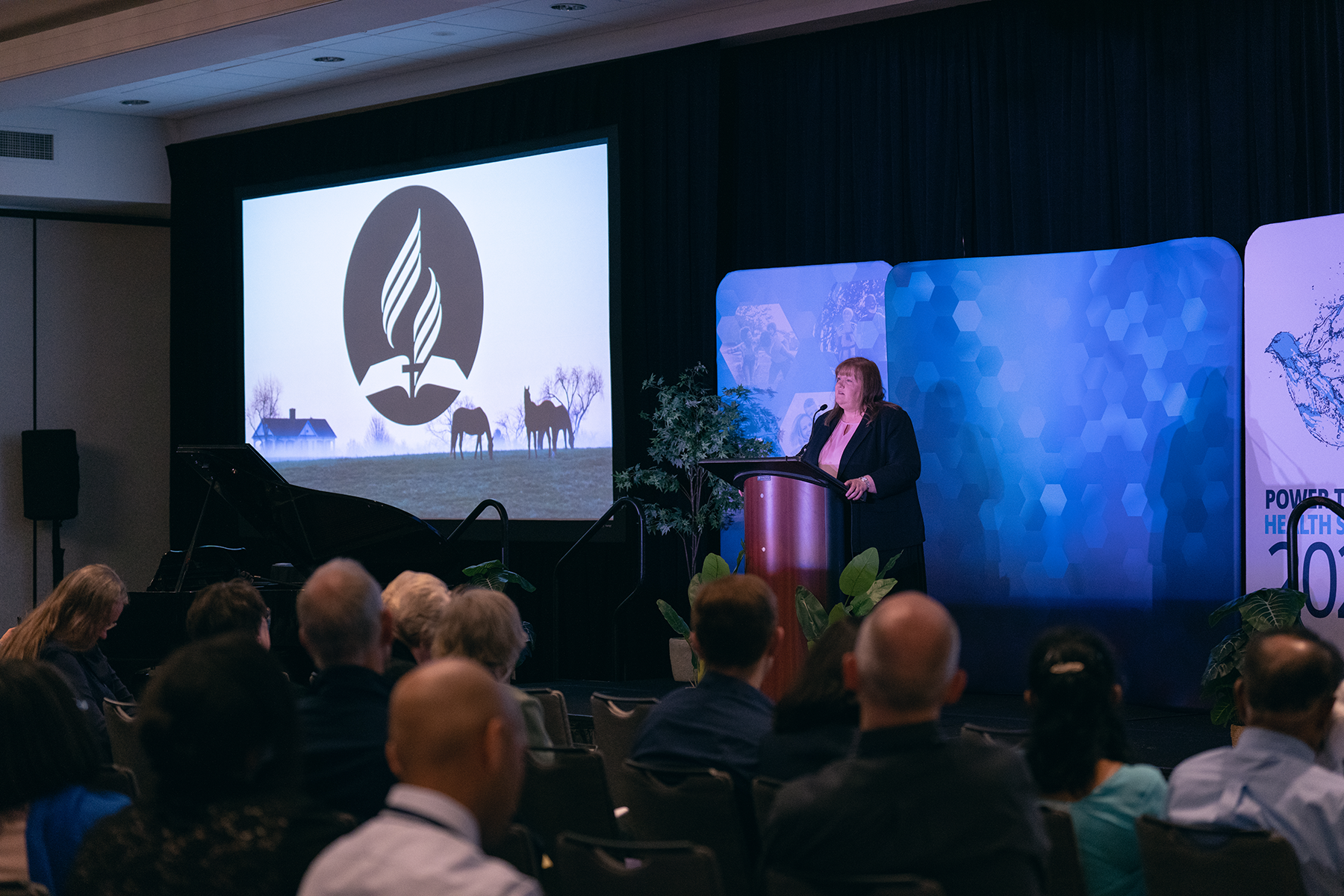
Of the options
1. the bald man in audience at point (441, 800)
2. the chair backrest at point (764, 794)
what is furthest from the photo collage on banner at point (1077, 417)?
the bald man in audience at point (441, 800)

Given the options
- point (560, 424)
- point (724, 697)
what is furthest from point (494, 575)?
point (724, 697)

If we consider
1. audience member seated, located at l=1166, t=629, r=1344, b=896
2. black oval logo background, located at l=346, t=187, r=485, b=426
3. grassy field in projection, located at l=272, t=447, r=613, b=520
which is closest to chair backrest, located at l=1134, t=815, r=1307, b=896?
audience member seated, located at l=1166, t=629, r=1344, b=896

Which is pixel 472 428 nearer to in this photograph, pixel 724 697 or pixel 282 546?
pixel 282 546

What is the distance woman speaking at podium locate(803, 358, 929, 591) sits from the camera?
6.27 m

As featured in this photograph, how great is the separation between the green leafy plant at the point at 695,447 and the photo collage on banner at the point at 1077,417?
891mm

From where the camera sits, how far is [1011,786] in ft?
6.02

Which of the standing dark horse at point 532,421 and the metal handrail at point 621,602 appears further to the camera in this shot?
the standing dark horse at point 532,421

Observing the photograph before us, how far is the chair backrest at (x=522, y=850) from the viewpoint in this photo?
2.23 m

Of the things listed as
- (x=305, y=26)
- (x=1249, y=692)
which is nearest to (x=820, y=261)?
(x=305, y=26)

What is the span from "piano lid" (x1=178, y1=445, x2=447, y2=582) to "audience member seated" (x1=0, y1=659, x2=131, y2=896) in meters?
4.40

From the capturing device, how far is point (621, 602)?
7.84m

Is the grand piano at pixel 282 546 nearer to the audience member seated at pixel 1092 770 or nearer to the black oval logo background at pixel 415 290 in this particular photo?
the black oval logo background at pixel 415 290

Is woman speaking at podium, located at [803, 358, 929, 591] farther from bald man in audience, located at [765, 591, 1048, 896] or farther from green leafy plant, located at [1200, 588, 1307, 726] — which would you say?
bald man in audience, located at [765, 591, 1048, 896]

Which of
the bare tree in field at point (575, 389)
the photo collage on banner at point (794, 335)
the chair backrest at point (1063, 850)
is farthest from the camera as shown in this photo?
the bare tree in field at point (575, 389)
